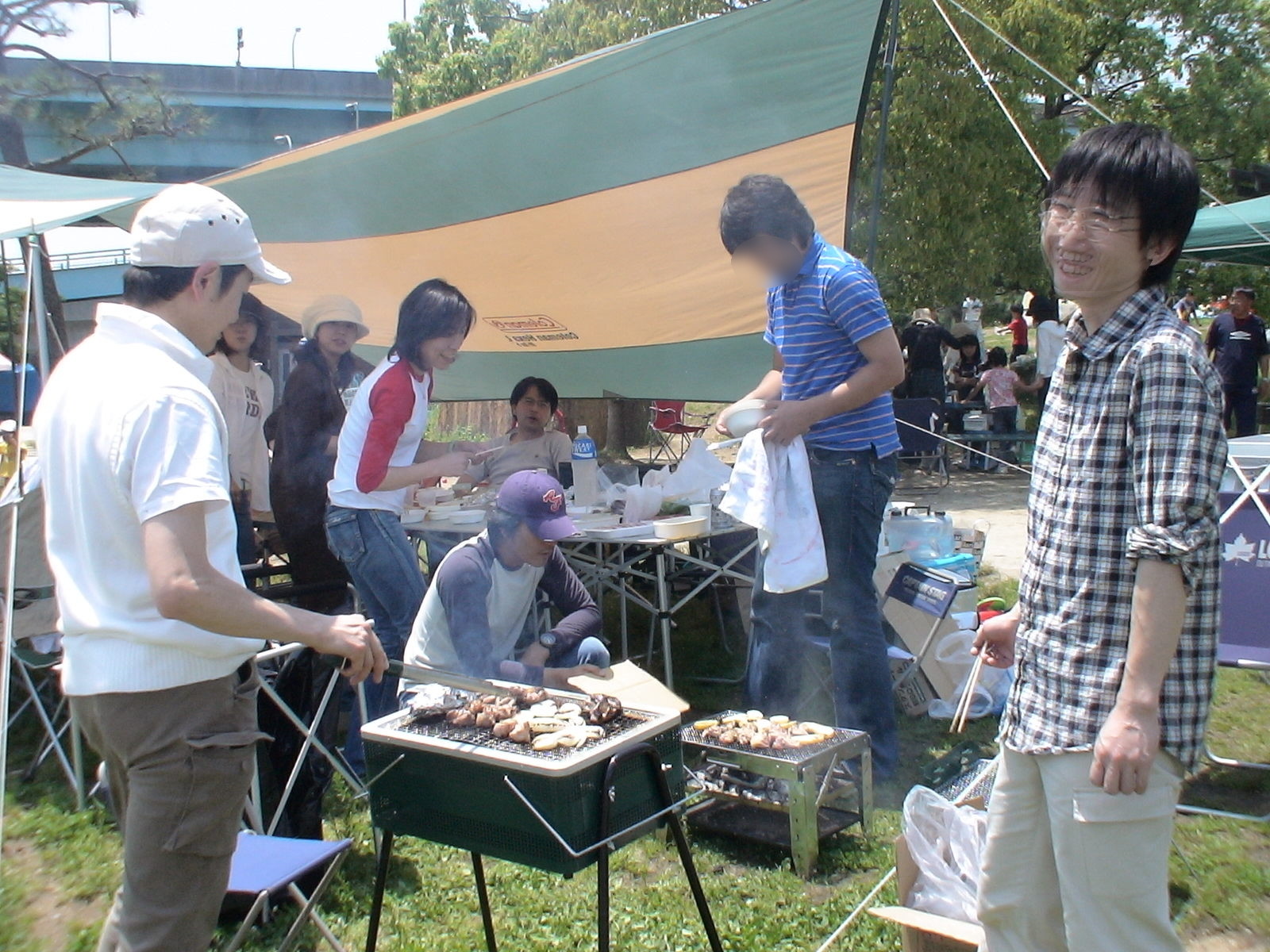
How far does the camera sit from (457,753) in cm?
217

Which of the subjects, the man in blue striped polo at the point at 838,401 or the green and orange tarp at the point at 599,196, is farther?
the green and orange tarp at the point at 599,196

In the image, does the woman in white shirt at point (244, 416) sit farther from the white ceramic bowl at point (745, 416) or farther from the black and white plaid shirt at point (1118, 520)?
the black and white plaid shirt at point (1118, 520)

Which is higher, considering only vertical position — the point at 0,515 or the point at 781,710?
the point at 0,515

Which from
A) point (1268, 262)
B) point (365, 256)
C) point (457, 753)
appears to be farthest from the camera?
point (1268, 262)

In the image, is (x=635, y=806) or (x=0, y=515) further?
(x=0, y=515)

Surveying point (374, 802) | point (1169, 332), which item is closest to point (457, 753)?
point (374, 802)

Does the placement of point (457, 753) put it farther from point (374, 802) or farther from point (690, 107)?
point (690, 107)

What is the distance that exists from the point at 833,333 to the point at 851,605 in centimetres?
84

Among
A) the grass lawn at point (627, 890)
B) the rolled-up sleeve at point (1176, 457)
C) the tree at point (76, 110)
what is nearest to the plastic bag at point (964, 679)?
the grass lawn at point (627, 890)

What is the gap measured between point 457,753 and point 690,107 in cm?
321

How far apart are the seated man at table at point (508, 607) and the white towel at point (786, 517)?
591mm

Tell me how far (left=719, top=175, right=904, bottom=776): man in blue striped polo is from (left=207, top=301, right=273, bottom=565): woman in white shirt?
9.16ft

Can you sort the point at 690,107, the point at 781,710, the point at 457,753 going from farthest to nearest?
the point at 690,107
the point at 781,710
the point at 457,753

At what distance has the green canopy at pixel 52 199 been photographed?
439 centimetres
